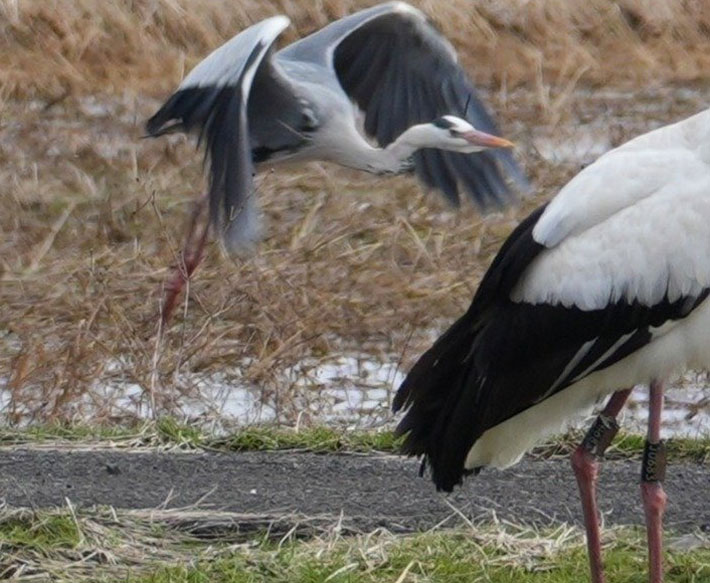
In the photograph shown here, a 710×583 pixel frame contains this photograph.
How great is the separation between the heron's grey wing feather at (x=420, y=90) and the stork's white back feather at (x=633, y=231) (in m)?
4.59

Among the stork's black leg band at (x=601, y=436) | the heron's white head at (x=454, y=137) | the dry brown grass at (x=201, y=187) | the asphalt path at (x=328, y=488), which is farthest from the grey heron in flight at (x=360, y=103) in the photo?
the stork's black leg band at (x=601, y=436)

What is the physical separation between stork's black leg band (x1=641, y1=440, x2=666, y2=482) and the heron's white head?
419 centimetres

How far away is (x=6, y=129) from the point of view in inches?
538

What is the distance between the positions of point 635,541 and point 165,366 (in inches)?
122

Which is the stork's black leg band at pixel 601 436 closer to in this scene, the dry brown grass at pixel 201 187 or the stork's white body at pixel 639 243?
the stork's white body at pixel 639 243

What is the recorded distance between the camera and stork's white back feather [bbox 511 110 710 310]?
5336 millimetres

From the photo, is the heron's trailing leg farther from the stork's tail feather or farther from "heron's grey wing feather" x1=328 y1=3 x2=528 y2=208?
the stork's tail feather

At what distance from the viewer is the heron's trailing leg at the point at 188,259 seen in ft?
28.7

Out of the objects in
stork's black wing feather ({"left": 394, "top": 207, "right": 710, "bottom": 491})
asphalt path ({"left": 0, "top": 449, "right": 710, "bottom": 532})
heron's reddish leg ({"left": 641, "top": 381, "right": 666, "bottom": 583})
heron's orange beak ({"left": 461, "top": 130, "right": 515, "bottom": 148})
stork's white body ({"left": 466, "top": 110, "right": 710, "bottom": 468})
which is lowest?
heron's orange beak ({"left": 461, "top": 130, "right": 515, "bottom": 148})

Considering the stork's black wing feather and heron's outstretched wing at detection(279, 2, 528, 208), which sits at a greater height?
the stork's black wing feather

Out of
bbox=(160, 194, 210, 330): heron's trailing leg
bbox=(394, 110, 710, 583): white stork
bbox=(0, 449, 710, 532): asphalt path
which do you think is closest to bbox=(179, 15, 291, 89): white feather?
bbox=(160, 194, 210, 330): heron's trailing leg

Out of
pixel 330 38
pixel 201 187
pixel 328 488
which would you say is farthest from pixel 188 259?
pixel 328 488

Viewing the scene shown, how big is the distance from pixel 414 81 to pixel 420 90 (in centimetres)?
6

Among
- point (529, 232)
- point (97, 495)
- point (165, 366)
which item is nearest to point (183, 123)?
point (165, 366)
